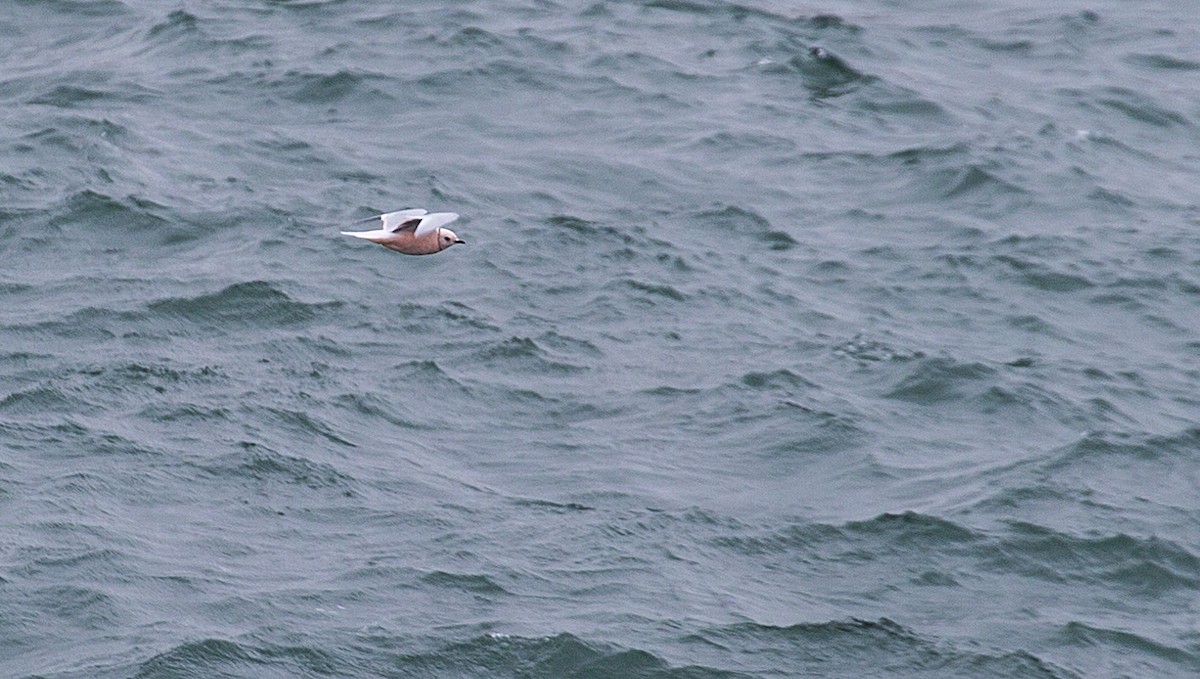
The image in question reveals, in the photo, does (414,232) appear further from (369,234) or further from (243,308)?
(243,308)

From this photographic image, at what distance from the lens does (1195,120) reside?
66.5 ft

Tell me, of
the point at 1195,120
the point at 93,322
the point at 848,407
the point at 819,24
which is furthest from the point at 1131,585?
the point at 819,24

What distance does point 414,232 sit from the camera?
12.7 m

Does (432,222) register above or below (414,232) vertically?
above

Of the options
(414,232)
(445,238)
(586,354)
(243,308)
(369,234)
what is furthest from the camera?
(243,308)

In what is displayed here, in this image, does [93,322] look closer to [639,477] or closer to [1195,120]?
[639,477]

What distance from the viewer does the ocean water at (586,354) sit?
38.2 feet

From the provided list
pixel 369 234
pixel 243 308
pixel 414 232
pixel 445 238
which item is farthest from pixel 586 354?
pixel 369 234

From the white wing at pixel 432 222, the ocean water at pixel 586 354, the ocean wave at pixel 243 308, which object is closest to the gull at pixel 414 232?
the white wing at pixel 432 222

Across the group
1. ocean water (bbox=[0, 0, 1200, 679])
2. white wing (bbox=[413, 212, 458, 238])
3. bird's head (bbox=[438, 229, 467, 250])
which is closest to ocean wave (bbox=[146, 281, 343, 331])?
ocean water (bbox=[0, 0, 1200, 679])

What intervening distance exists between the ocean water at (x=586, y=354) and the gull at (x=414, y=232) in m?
1.35

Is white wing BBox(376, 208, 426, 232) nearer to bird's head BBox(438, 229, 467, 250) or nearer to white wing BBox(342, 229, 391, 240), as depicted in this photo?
white wing BBox(342, 229, 391, 240)

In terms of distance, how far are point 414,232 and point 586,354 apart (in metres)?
2.36

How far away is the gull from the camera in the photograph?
1235 centimetres
